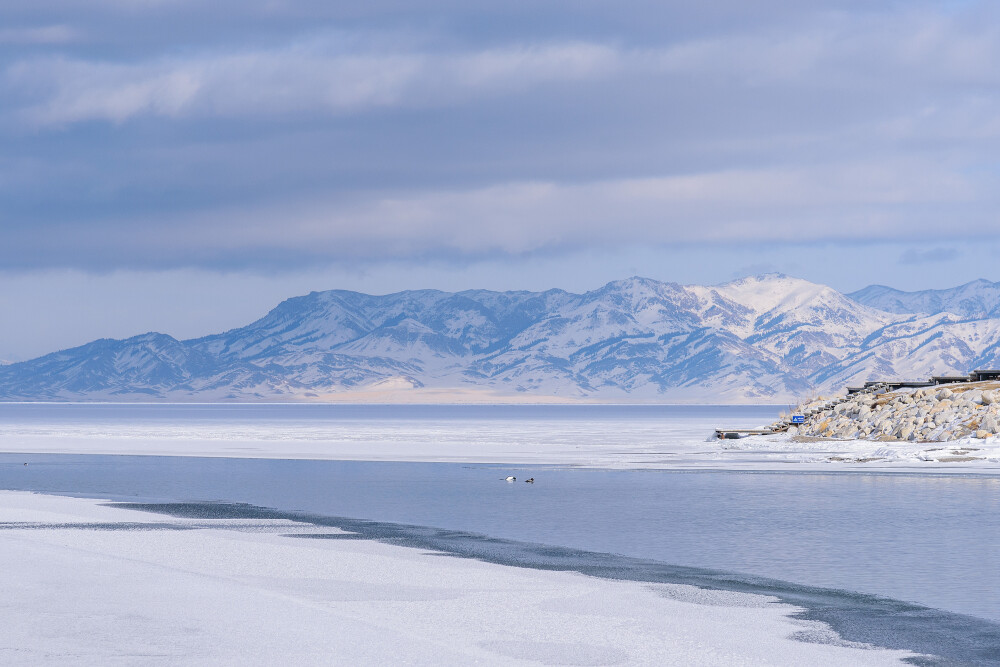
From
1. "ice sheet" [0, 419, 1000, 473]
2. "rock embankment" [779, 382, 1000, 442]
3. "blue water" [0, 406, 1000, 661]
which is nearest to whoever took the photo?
"blue water" [0, 406, 1000, 661]

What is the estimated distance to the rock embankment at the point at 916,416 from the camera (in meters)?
68.6

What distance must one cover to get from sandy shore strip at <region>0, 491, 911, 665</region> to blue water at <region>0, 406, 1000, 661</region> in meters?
2.13

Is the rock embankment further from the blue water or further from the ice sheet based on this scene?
the blue water

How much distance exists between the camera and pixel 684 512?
36.2 metres

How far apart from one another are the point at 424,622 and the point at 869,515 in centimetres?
1941

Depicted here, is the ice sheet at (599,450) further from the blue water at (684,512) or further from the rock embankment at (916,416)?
the blue water at (684,512)

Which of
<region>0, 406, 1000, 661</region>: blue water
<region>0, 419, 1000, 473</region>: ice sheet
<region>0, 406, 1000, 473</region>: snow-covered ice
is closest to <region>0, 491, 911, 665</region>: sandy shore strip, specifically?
<region>0, 406, 1000, 661</region>: blue water

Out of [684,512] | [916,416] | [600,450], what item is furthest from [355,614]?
[916,416]

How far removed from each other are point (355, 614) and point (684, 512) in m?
18.2

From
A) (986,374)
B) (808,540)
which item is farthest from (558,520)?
(986,374)

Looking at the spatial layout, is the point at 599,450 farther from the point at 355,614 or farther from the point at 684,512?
the point at 355,614

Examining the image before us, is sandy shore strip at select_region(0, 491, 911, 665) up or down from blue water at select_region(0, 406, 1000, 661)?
down

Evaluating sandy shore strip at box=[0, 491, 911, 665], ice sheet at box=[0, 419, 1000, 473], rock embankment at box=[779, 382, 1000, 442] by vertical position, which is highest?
rock embankment at box=[779, 382, 1000, 442]

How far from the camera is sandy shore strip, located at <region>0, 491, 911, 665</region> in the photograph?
55.2ft
